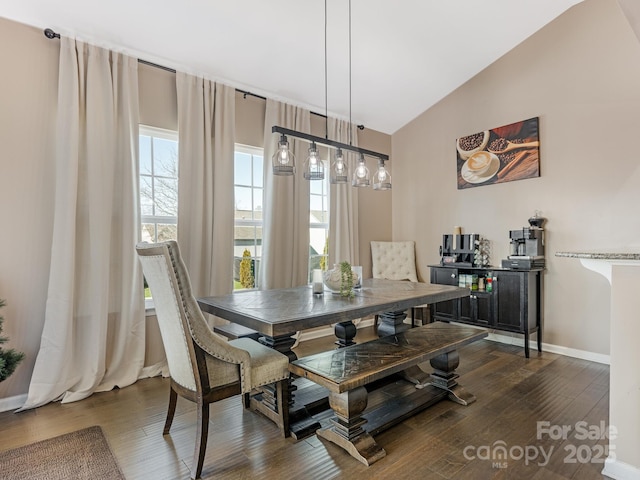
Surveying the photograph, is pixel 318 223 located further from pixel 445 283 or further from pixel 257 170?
pixel 445 283

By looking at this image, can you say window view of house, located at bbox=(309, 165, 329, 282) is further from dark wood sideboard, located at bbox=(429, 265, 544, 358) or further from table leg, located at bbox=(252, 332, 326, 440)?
table leg, located at bbox=(252, 332, 326, 440)

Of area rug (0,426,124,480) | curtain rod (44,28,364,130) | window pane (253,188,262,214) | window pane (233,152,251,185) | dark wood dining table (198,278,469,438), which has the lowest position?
area rug (0,426,124,480)

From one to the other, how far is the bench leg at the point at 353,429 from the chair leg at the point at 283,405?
0.94 ft

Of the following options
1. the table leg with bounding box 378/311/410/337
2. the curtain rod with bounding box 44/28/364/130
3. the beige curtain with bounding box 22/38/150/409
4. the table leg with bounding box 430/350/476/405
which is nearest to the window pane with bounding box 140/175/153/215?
the beige curtain with bounding box 22/38/150/409

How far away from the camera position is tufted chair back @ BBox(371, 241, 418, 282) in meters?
4.95

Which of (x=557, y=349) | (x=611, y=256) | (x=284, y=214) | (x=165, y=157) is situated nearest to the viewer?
(x=611, y=256)

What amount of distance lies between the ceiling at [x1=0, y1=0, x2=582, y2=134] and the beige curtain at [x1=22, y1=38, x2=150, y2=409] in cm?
30

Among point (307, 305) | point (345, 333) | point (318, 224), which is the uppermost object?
point (318, 224)

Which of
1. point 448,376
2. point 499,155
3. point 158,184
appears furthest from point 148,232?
point 499,155

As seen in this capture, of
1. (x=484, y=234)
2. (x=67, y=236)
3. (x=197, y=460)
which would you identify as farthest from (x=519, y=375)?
(x=67, y=236)

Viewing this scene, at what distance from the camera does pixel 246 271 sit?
379 centimetres

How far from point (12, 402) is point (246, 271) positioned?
2.10 metres

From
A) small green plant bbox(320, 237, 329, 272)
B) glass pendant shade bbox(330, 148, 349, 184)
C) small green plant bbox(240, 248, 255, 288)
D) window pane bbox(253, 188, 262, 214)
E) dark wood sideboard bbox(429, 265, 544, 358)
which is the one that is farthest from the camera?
small green plant bbox(320, 237, 329, 272)

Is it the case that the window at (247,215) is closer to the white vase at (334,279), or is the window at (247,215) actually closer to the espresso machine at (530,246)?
the white vase at (334,279)
